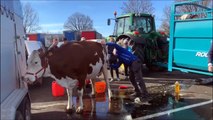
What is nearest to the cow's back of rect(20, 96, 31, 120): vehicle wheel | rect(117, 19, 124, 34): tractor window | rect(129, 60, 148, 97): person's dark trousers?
rect(129, 60, 148, 97): person's dark trousers

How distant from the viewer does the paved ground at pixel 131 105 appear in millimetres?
6047

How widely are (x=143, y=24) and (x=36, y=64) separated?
7.58 meters

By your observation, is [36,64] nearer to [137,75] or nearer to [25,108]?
[25,108]

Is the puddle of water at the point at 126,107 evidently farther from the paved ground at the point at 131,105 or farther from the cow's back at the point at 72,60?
the cow's back at the point at 72,60

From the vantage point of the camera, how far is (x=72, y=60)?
631 cm

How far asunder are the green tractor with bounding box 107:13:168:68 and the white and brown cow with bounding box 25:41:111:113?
4381 millimetres

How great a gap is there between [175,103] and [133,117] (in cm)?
159

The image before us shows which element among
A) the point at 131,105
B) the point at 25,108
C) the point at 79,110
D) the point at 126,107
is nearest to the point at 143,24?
the point at 131,105

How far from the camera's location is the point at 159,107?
6.69 metres

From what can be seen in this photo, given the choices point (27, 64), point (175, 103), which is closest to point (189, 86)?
point (175, 103)

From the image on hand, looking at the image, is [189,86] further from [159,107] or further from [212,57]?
[212,57]

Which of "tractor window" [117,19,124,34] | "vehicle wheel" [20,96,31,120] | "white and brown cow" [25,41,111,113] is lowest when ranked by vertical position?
"vehicle wheel" [20,96,31,120]

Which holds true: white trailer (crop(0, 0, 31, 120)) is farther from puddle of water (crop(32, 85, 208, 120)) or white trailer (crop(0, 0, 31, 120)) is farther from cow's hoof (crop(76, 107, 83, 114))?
puddle of water (crop(32, 85, 208, 120))

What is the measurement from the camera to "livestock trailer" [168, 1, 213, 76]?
20.6 ft
